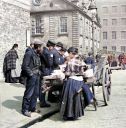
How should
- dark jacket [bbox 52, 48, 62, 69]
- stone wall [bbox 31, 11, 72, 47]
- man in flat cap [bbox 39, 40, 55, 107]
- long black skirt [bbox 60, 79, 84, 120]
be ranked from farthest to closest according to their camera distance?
stone wall [bbox 31, 11, 72, 47] → dark jacket [bbox 52, 48, 62, 69] → man in flat cap [bbox 39, 40, 55, 107] → long black skirt [bbox 60, 79, 84, 120]

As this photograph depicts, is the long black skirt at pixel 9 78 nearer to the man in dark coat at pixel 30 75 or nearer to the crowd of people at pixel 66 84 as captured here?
the crowd of people at pixel 66 84

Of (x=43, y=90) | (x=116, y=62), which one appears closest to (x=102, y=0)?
(x=116, y=62)

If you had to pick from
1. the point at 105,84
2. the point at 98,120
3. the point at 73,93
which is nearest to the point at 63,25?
the point at 105,84

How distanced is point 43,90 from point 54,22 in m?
41.1

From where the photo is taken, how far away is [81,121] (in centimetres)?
1053

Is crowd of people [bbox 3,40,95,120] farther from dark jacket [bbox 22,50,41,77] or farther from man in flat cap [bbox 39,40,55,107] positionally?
man in flat cap [bbox 39,40,55,107]

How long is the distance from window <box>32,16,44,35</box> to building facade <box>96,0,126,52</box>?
34260 mm

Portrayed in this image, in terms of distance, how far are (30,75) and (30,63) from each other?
285mm

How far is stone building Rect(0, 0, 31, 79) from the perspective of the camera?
23156 mm

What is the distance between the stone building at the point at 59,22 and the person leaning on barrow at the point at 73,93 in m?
40.0

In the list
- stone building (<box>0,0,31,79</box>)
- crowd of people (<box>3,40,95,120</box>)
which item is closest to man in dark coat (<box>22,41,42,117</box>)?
crowd of people (<box>3,40,95,120</box>)

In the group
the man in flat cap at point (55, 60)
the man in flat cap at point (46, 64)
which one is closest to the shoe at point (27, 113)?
the man in flat cap at point (46, 64)

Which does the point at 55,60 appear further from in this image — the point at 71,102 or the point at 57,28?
the point at 57,28

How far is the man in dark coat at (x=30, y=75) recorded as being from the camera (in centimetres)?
1073
